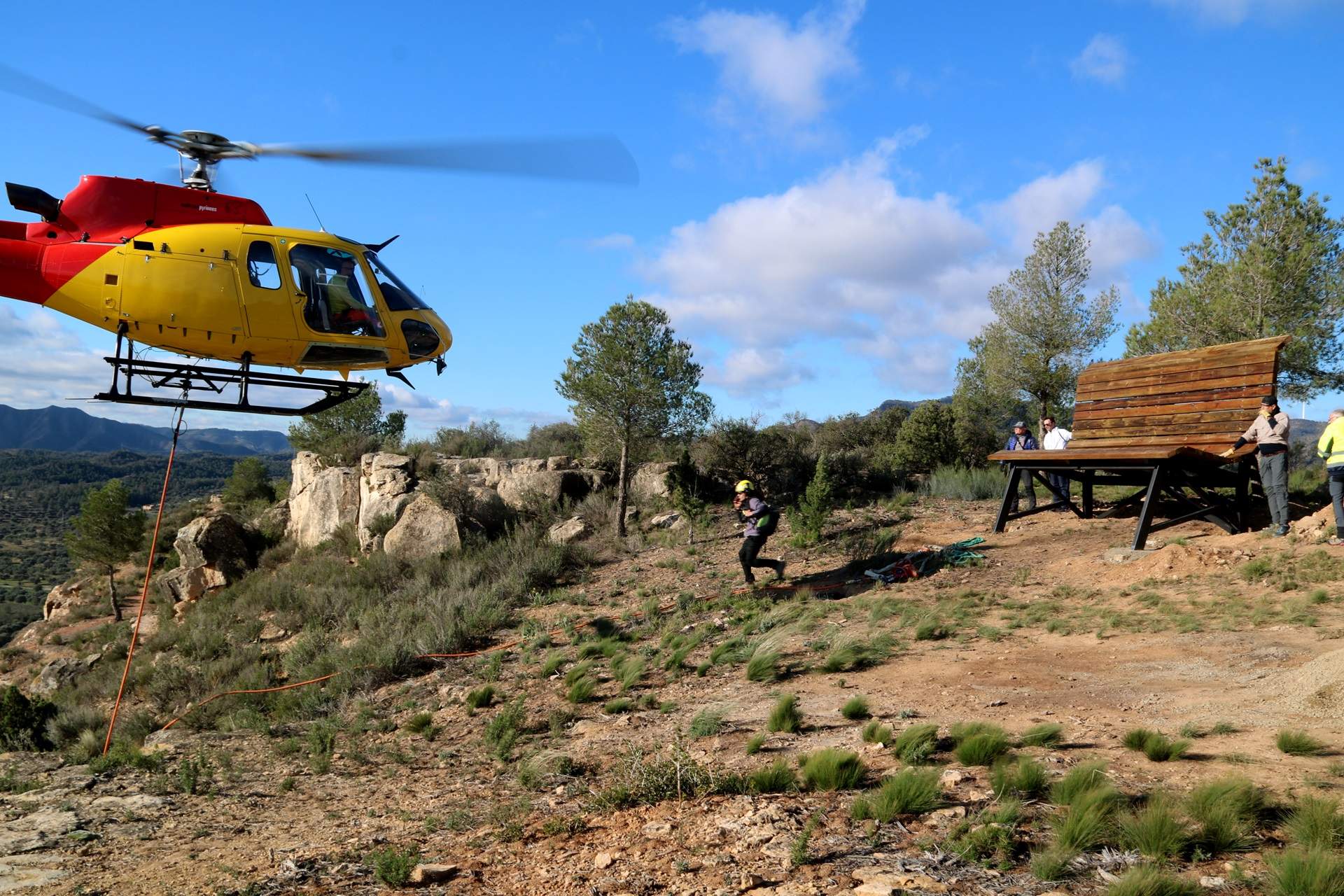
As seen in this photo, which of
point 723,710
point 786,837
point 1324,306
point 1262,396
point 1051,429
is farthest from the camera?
point 1324,306

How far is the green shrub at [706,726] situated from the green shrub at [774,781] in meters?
1.51

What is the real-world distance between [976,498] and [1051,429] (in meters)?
3.00

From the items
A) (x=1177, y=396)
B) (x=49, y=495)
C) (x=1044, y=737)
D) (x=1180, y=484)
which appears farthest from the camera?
(x=49, y=495)

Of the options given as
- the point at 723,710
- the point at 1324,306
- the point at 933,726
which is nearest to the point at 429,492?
the point at 723,710

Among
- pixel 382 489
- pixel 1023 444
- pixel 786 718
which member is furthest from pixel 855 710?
pixel 382 489

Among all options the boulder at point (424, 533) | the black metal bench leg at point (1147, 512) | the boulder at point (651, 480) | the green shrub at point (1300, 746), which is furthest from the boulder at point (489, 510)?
the green shrub at point (1300, 746)

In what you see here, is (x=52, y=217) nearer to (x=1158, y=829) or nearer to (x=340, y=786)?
(x=340, y=786)

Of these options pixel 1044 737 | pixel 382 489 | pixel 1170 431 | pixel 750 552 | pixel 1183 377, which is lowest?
pixel 1044 737

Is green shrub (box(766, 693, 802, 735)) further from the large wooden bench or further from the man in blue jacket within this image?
the man in blue jacket

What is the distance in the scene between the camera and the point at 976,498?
1803 centimetres

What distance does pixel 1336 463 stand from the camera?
1009 cm

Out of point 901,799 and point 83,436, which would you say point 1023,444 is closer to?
point 901,799

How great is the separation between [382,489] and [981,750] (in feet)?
60.9

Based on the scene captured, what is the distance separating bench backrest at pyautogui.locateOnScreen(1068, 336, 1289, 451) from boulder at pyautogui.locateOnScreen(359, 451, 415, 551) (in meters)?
15.5
